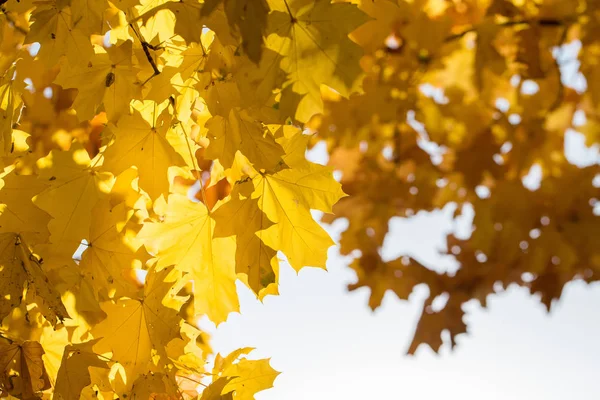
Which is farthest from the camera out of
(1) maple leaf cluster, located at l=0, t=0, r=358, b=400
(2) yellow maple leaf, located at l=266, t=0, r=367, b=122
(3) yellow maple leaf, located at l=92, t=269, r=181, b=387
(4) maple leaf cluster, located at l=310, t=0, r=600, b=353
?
(4) maple leaf cluster, located at l=310, t=0, r=600, b=353

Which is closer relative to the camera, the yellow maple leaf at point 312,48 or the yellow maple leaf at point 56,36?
the yellow maple leaf at point 312,48

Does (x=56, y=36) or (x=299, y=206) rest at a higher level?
(x=56, y=36)

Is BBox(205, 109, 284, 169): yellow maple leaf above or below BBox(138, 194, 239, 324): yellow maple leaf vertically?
above

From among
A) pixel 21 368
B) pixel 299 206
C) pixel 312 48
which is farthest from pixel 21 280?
pixel 312 48

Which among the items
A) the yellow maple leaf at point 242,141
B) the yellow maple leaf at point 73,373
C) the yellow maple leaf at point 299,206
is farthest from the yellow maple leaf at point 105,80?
the yellow maple leaf at point 73,373

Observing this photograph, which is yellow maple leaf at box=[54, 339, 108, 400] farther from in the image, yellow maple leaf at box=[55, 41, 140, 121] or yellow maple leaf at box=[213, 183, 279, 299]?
yellow maple leaf at box=[55, 41, 140, 121]

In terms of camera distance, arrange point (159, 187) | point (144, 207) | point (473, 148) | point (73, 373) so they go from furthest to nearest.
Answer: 1. point (473, 148)
2. point (144, 207)
3. point (159, 187)
4. point (73, 373)

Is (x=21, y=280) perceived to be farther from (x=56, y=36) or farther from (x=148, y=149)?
(x=56, y=36)

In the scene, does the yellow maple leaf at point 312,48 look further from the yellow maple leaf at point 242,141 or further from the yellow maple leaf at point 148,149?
the yellow maple leaf at point 148,149

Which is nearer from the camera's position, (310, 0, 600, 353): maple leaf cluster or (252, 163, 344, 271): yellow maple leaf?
(252, 163, 344, 271): yellow maple leaf

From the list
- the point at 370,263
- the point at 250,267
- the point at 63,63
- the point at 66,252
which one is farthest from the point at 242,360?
the point at 370,263

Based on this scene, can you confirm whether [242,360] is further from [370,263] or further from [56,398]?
[370,263]

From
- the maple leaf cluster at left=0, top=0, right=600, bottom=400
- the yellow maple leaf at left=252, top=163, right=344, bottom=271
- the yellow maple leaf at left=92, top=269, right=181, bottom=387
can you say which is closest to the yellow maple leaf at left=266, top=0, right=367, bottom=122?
the maple leaf cluster at left=0, top=0, right=600, bottom=400

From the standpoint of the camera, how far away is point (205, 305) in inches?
42.8
